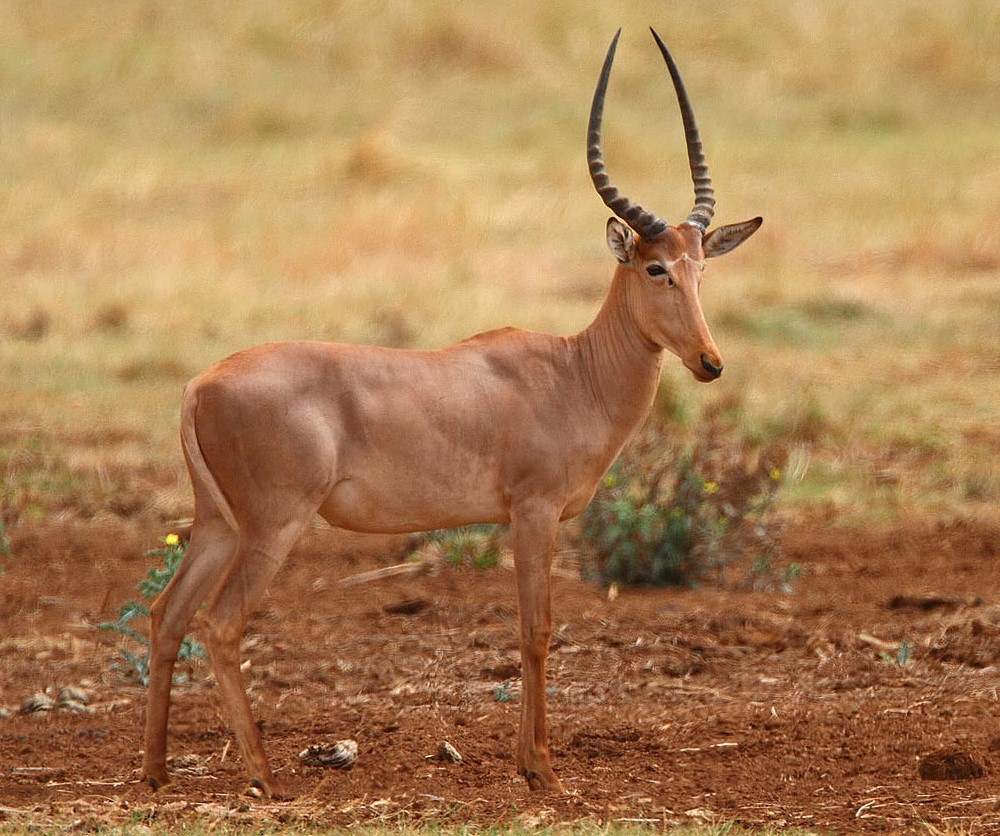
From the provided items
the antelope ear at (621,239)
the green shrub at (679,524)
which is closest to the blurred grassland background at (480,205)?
the green shrub at (679,524)

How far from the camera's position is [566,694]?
7.90 m

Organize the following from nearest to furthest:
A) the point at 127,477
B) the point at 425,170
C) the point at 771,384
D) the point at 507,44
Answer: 1. the point at 127,477
2. the point at 771,384
3. the point at 425,170
4. the point at 507,44

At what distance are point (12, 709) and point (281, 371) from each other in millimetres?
2504

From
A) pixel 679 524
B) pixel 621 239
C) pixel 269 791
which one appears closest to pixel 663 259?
pixel 621 239

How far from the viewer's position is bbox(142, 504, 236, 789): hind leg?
655cm

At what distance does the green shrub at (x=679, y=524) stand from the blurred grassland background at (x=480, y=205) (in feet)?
5.50

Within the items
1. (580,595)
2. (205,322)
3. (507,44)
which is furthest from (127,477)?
(507,44)

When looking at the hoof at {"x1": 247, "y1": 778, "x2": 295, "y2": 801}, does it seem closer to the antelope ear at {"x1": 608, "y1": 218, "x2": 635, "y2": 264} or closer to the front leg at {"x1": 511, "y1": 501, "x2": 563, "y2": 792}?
the front leg at {"x1": 511, "y1": 501, "x2": 563, "y2": 792}

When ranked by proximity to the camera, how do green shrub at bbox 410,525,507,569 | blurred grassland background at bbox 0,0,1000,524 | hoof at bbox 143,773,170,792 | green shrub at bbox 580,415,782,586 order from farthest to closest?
blurred grassland background at bbox 0,0,1000,524
green shrub at bbox 410,525,507,569
green shrub at bbox 580,415,782,586
hoof at bbox 143,773,170,792

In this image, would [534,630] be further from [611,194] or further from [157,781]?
[611,194]

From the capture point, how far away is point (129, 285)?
18.3m

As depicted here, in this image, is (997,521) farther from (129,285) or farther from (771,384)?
(129,285)

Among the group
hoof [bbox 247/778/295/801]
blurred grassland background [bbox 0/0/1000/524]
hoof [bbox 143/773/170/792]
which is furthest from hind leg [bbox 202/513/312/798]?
blurred grassland background [bbox 0/0/1000/524]

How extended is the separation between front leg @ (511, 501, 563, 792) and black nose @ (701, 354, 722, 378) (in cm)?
81
